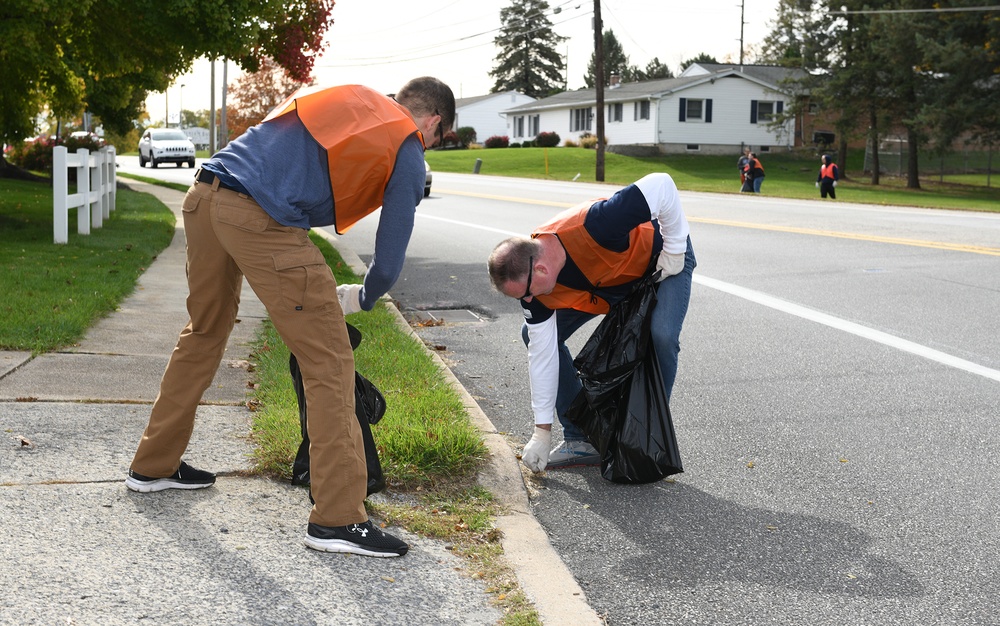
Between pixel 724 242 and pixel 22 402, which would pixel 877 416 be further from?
pixel 724 242

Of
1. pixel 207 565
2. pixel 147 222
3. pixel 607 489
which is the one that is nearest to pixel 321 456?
pixel 207 565

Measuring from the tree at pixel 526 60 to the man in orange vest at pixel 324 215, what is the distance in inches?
4258

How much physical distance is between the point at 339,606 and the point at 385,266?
43.0 inches

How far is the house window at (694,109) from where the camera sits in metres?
60.8

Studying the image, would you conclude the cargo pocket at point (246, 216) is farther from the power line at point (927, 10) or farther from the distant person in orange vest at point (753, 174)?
the power line at point (927, 10)

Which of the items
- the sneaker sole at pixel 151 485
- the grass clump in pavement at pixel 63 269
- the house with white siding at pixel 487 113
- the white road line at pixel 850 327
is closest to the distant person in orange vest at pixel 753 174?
the grass clump in pavement at pixel 63 269

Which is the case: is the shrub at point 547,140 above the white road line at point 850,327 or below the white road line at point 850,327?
above

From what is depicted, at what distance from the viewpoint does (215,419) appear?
5.29m

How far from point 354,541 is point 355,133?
1.36 meters

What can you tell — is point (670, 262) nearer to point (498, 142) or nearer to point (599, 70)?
point (599, 70)

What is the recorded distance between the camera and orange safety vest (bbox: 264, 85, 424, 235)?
3.40m

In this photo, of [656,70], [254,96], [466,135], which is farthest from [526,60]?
[254,96]

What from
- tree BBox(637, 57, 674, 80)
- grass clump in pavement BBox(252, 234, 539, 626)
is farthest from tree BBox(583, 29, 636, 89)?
grass clump in pavement BBox(252, 234, 539, 626)

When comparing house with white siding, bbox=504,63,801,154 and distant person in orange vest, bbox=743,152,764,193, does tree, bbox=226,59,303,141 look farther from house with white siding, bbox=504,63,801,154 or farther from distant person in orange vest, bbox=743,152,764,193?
distant person in orange vest, bbox=743,152,764,193
